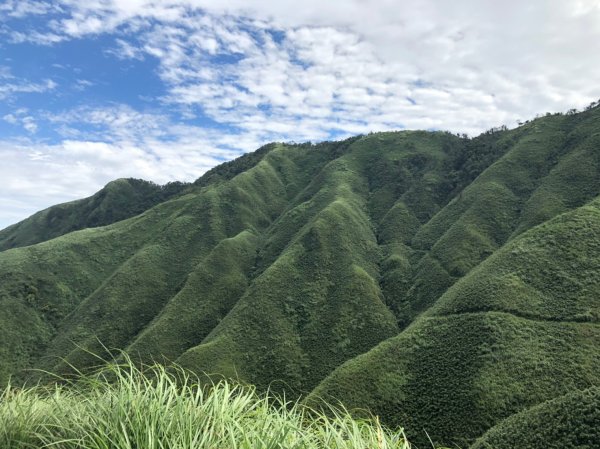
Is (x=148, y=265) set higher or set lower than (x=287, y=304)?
higher

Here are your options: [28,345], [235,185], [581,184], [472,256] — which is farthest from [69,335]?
[581,184]

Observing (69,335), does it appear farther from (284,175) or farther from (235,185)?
(284,175)

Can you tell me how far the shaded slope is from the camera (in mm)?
35719

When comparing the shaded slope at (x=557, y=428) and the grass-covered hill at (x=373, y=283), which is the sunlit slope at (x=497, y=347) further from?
the shaded slope at (x=557, y=428)

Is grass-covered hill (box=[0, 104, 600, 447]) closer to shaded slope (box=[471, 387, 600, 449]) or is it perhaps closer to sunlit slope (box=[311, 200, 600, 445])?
sunlit slope (box=[311, 200, 600, 445])

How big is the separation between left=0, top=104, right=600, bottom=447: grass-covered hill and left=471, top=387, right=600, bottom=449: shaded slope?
8.48m

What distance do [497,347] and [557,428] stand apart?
31.5 metres

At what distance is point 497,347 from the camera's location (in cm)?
6856

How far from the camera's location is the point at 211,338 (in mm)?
98250

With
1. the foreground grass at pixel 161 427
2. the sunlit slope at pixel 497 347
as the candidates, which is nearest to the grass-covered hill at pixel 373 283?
the sunlit slope at pixel 497 347

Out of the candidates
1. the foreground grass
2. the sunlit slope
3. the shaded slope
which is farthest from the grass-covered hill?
the foreground grass

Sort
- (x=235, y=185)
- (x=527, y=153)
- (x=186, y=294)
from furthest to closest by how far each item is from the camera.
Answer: (x=235, y=185), (x=527, y=153), (x=186, y=294)

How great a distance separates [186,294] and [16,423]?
111 metres

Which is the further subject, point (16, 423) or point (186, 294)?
point (186, 294)
